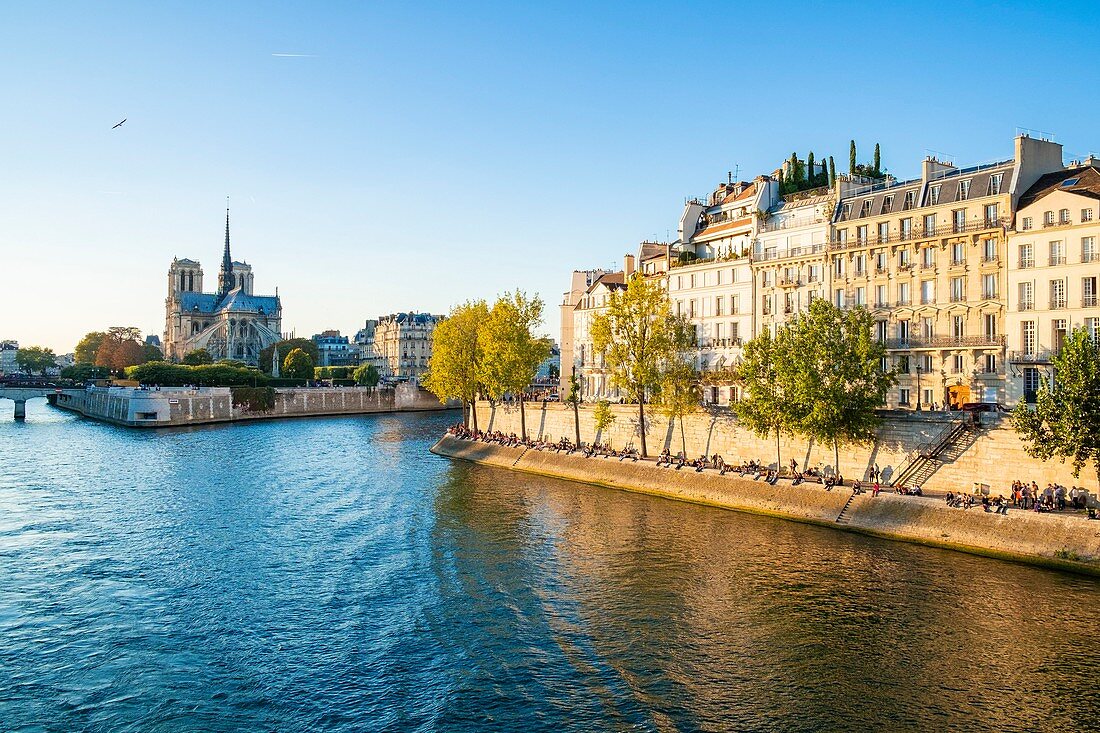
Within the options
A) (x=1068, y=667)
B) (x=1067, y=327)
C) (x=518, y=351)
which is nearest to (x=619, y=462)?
(x=518, y=351)

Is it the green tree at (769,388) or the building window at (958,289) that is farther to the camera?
the building window at (958,289)

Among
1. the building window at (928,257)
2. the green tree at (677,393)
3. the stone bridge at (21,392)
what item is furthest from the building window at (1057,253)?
the stone bridge at (21,392)

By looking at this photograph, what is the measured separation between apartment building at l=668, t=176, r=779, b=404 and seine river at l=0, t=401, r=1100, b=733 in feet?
71.3

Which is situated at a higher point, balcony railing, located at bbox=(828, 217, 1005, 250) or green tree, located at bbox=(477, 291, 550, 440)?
balcony railing, located at bbox=(828, 217, 1005, 250)

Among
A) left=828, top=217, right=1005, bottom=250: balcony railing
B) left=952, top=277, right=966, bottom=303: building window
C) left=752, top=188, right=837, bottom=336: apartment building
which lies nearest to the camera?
left=828, top=217, right=1005, bottom=250: balcony railing

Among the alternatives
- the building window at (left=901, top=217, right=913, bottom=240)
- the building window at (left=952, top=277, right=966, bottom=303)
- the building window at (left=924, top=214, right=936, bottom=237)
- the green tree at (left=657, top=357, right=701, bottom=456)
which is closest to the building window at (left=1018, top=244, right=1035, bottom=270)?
the building window at (left=952, top=277, right=966, bottom=303)

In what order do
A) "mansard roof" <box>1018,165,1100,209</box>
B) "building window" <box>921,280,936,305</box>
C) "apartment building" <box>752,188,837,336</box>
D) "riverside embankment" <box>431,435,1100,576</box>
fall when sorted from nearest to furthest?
"riverside embankment" <box>431,435,1100,576</box> → "mansard roof" <box>1018,165,1100,209</box> → "building window" <box>921,280,936,305</box> → "apartment building" <box>752,188,837,336</box>

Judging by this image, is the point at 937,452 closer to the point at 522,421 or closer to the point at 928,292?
the point at 928,292

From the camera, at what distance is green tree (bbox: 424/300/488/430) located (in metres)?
86.9

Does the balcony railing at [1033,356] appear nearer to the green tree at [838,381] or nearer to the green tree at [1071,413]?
the green tree at [838,381]

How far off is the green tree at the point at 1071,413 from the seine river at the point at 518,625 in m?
6.30

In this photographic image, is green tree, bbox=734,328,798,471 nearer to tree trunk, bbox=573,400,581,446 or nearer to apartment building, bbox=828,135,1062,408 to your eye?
apartment building, bbox=828,135,1062,408

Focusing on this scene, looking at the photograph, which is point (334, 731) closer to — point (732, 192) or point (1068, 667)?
point (1068, 667)

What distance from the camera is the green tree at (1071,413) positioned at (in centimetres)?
3709
